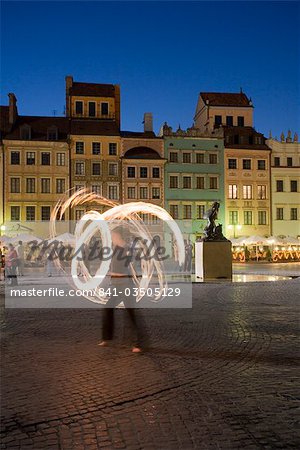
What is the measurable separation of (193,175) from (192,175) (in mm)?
114

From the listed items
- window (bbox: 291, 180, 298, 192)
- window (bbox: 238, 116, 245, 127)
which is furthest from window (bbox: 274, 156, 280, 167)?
window (bbox: 238, 116, 245, 127)

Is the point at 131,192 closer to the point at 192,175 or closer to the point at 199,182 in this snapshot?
the point at 192,175

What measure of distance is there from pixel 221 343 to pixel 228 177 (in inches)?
2167

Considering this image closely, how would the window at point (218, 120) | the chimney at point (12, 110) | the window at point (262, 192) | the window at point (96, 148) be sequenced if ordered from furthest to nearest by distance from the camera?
the window at point (218, 120)
the window at point (262, 192)
the chimney at point (12, 110)
the window at point (96, 148)

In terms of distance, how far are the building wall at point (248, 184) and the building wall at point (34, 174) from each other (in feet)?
57.8

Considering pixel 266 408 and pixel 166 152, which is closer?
pixel 266 408

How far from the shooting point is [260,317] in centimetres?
1252

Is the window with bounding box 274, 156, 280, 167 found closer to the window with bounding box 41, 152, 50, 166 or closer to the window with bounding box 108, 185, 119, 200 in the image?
the window with bounding box 108, 185, 119, 200

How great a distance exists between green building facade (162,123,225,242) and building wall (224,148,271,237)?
0.92 metres

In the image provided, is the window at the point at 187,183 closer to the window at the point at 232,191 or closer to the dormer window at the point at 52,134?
the window at the point at 232,191

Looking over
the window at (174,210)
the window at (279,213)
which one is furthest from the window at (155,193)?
the window at (279,213)

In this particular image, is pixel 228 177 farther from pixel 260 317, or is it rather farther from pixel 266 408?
pixel 266 408

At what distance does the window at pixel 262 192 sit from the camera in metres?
64.0

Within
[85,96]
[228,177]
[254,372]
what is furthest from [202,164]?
[254,372]
